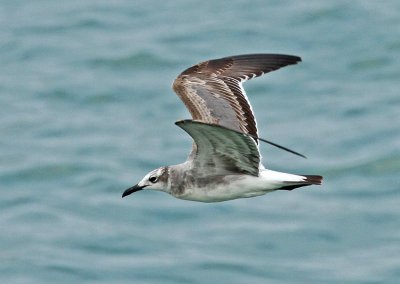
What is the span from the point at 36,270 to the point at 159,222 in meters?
1.97

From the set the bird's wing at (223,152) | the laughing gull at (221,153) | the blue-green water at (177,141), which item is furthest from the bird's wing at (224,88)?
the blue-green water at (177,141)

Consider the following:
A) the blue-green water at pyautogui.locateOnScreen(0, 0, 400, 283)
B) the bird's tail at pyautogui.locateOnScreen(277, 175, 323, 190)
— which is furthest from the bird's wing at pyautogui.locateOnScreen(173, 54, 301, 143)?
the blue-green water at pyautogui.locateOnScreen(0, 0, 400, 283)

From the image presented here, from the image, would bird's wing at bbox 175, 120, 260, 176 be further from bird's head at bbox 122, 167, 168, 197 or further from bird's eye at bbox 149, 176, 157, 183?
bird's eye at bbox 149, 176, 157, 183

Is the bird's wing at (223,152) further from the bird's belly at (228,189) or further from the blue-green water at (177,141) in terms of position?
the blue-green water at (177,141)

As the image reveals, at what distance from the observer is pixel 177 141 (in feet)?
68.9

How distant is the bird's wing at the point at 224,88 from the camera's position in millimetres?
13164

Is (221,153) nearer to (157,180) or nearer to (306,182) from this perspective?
(306,182)

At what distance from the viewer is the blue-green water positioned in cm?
1908

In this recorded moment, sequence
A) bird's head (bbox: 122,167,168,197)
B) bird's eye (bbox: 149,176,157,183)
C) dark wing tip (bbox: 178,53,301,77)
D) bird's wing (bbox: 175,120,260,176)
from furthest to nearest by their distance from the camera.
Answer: dark wing tip (bbox: 178,53,301,77) → bird's eye (bbox: 149,176,157,183) → bird's head (bbox: 122,167,168,197) → bird's wing (bbox: 175,120,260,176)

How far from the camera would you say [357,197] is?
20.1 meters

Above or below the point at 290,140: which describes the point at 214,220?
below

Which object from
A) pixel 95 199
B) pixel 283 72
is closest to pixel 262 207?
pixel 95 199

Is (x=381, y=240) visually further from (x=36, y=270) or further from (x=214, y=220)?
(x=36, y=270)

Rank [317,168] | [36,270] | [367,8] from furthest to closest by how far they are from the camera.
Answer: [367,8] → [317,168] → [36,270]
